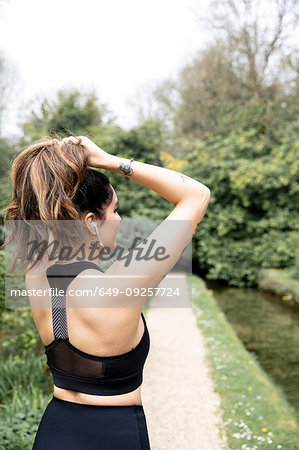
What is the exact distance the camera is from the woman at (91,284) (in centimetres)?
96

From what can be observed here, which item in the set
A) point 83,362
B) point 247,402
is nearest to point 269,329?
point 247,402

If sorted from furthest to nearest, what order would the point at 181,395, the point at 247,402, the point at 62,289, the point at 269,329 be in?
1. the point at 269,329
2. the point at 181,395
3. the point at 247,402
4. the point at 62,289

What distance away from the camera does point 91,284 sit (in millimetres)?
1001

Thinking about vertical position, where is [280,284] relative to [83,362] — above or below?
below

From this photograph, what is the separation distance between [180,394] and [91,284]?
3.70 meters

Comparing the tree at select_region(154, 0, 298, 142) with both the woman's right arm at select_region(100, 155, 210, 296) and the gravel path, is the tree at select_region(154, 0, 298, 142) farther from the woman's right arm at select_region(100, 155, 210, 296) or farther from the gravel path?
the woman's right arm at select_region(100, 155, 210, 296)

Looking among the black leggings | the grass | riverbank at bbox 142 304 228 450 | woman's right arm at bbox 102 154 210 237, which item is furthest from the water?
woman's right arm at bbox 102 154 210 237

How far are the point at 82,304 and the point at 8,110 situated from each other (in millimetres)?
21673

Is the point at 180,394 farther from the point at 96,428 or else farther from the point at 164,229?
the point at 164,229

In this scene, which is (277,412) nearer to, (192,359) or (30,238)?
(192,359)

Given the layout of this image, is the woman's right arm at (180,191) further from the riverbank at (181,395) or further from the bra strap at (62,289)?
the riverbank at (181,395)

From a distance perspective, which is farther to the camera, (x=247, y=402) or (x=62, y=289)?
(x=247, y=402)

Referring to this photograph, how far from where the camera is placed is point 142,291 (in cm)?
92

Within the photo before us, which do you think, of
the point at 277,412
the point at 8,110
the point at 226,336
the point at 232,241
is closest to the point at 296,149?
the point at 232,241
